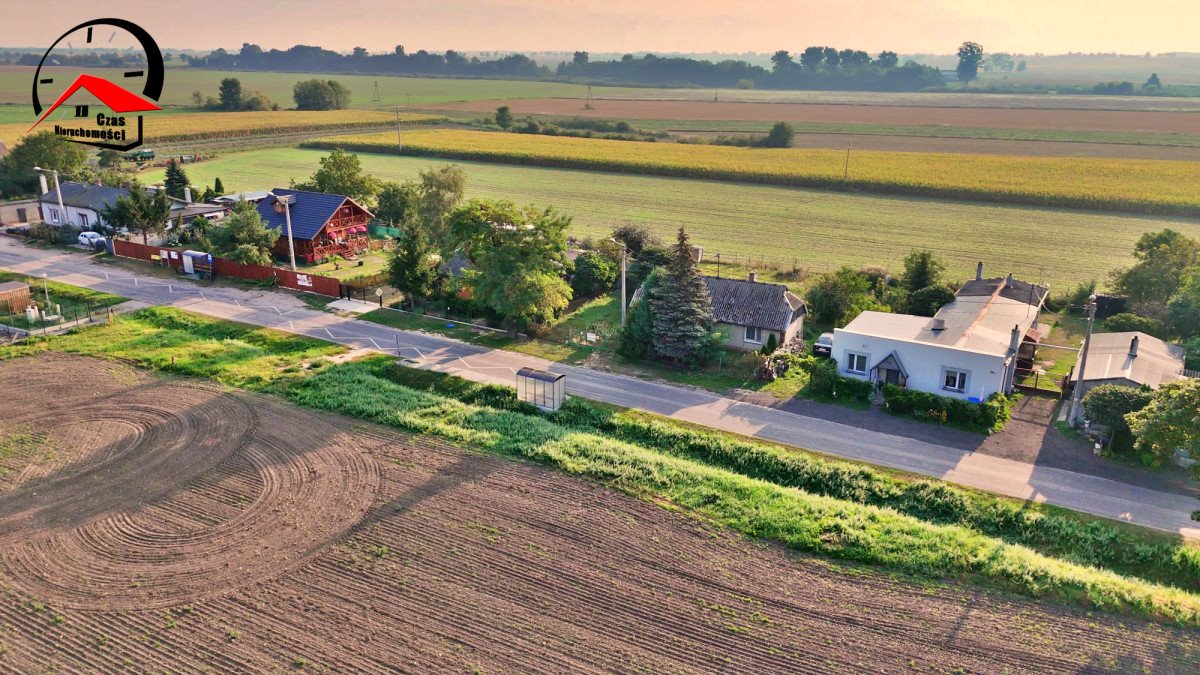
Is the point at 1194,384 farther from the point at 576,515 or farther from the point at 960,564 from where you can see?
the point at 576,515

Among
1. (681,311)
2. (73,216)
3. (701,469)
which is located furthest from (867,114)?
(701,469)

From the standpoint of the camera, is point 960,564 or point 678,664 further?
point 960,564

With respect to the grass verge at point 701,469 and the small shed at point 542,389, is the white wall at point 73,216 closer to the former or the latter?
the grass verge at point 701,469

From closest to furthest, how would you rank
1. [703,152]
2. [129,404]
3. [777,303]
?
1. [129,404]
2. [777,303]
3. [703,152]

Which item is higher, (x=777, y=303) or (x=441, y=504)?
(x=777, y=303)

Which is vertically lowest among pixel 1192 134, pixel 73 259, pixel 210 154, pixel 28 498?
pixel 28 498

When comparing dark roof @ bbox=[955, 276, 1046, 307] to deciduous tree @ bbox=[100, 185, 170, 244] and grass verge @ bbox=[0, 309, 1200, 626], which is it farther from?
deciduous tree @ bbox=[100, 185, 170, 244]

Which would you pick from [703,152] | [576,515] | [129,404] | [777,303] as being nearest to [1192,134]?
[703,152]
